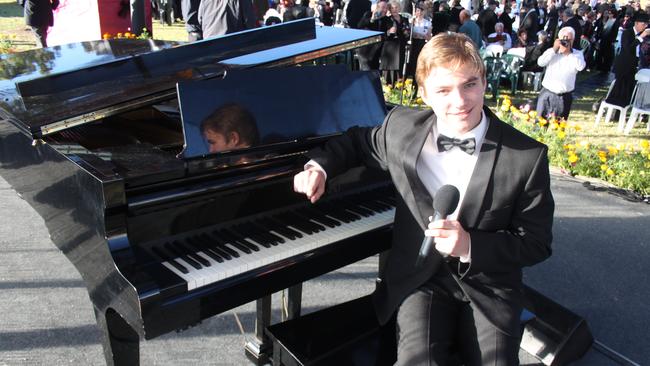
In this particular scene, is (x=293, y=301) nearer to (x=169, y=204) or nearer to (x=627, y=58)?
(x=169, y=204)

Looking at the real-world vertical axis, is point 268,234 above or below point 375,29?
below

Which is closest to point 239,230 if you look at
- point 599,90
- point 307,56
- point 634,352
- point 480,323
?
point 480,323

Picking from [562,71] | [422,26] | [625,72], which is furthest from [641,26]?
[562,71]

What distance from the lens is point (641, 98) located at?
27.8 feet

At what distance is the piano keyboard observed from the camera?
2002mm

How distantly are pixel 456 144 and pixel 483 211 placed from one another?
10.6 inches

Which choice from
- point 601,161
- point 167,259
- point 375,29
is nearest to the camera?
point 167,259

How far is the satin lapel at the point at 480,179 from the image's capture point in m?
1.99

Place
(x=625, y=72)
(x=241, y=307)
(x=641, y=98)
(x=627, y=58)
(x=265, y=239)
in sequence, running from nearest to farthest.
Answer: (x=265, y=239) < (x=241, y=307) < (x=641, y=98) < (x=625, y=72) < (x=627, y=58)

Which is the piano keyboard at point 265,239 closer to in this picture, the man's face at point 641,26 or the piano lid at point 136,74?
the piano lid at point 136,74

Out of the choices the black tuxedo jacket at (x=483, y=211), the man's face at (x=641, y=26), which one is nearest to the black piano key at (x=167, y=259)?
the black tuxedo jacket at (x=483, y=211)

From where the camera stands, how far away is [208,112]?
2.30 m

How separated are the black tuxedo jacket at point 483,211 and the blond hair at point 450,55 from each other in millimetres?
269

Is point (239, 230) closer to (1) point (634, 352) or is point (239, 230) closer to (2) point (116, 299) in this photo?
(2) point (116, 299)
